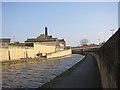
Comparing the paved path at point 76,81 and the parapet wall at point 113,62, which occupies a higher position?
the parapet wall at point 113,62

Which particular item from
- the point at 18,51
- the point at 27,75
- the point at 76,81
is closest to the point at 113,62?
the point at 76,81

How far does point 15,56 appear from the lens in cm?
5869

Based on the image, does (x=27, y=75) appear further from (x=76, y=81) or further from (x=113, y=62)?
(x=113, y=62)

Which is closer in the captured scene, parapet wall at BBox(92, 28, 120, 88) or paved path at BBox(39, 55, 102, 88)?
parapet wall at BBox(92, 28, 120, 88)

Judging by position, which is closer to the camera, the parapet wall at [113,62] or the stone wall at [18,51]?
the parapet wall at [113,62]

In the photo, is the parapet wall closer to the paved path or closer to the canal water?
the paved path

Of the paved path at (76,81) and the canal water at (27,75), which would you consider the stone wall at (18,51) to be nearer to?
the canal water at (27,75)

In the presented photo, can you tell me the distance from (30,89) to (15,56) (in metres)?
40.6

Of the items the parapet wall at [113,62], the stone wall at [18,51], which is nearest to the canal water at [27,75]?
the stone wall at [18,51]

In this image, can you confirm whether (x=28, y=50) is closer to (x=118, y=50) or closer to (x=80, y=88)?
(x=80, y=88)

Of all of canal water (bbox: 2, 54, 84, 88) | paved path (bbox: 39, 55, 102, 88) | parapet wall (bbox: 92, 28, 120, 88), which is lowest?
canal water (bbox: 2, 54, 84, 88)

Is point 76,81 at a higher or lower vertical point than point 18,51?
lower

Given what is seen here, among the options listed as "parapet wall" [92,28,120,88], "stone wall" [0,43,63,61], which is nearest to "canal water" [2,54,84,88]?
"stone wall" [0,43,63,61]

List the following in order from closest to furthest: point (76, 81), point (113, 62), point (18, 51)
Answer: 1. point (113, 62)
2. point (76, 81)
3. point (18, 51)
